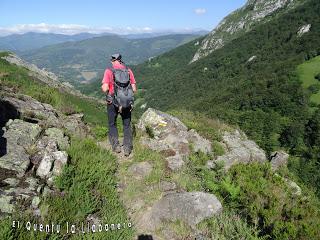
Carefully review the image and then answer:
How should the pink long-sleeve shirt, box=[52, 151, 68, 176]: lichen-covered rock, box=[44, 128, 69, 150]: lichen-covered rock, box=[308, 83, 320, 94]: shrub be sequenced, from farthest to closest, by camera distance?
box=[308, 83, 320, 94]: shrub < the pink long-sleeve shirt < box=[44, 128, 69, 150]: lichen-covered rock < box=[52, 151, 68, 176]: lichen-covered rock

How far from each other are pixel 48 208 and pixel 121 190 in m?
2.12

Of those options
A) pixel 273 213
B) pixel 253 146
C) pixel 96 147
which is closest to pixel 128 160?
pixel 96 147

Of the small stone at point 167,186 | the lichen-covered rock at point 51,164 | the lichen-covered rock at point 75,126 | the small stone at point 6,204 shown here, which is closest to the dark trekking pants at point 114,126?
the lichen-covered rock at point 75,126

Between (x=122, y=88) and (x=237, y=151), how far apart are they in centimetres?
577

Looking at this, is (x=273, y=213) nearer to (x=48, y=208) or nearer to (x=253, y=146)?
(x=48, y=208)

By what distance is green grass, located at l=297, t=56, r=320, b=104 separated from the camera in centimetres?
11712

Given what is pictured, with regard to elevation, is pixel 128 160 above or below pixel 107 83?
below

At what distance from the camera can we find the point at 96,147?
30.2 ft

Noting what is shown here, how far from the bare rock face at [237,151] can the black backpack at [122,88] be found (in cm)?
398

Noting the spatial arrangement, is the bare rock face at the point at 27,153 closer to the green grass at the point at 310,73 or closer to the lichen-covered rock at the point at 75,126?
the lichen-covered rock at the point at 75,126

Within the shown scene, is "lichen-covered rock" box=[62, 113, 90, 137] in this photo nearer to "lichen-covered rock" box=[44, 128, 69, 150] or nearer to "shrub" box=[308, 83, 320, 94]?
"lichen-covered rock" box=[44, 128, 69, 150]

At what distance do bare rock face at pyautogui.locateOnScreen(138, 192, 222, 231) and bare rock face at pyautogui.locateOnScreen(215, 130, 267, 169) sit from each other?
3933 millimetres

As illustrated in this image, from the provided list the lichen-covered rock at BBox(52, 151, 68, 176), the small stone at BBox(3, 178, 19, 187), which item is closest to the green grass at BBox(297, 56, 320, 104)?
the lichen-covered rock at BBox(52, 151, 68, 176)

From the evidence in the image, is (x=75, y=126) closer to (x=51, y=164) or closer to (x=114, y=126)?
(x=114, y=126)
